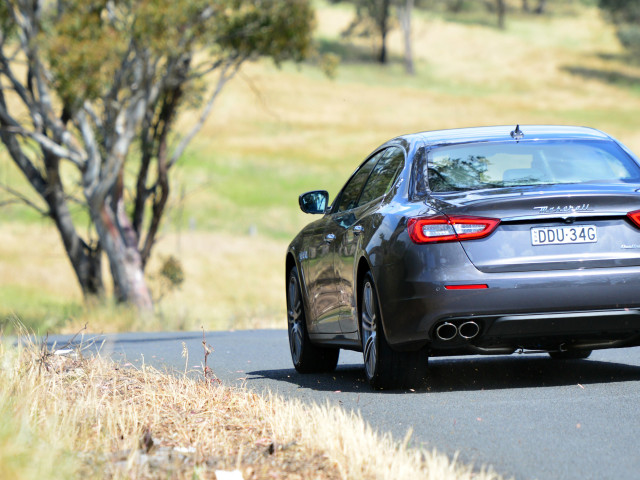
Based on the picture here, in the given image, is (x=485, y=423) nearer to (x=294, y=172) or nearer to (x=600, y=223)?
(x=600, y=223)

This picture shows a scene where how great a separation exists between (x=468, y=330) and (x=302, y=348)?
246cm

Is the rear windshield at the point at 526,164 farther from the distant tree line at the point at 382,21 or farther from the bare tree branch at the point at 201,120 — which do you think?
the distant tree line at the point at 382,21

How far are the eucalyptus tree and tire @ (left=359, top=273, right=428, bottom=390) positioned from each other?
12.6 metres

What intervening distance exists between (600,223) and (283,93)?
72.3m

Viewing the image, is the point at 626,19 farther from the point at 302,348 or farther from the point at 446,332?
the point at 446,332

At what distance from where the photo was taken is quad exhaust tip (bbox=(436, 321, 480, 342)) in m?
7.23

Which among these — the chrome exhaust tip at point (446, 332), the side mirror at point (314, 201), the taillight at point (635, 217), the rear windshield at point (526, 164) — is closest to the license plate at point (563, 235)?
the taillight at point (635, 217)

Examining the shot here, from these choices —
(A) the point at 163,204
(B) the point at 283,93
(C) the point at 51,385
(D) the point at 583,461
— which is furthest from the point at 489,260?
(B) the point at 283,93

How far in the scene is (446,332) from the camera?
23.9ft

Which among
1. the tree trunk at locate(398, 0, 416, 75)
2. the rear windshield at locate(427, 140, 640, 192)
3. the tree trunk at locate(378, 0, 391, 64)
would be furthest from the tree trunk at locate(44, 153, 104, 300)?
the tree trunk at locate(378, 0, 391, 64)

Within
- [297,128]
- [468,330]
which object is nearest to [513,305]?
[468,330]

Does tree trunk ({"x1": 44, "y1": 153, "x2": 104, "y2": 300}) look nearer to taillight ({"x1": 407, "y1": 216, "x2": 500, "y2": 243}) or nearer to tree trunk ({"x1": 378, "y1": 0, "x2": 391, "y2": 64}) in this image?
taillight ({"x1": 407, "y1": 216, "x2": 500, "y2": 243})

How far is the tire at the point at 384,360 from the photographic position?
7.61 metres

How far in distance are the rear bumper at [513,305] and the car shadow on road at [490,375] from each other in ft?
2.24
